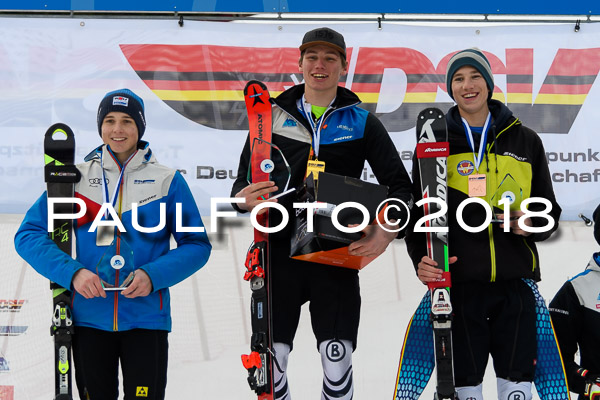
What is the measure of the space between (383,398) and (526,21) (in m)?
2.41

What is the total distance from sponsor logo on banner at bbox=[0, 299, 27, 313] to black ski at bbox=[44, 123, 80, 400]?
1361 millimetres

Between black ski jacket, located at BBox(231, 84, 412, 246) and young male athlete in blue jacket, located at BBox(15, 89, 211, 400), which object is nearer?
young male athlete in blue jacket, located at BBox(15, 89, 211, 400)

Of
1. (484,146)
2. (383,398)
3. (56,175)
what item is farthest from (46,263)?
(383,398)

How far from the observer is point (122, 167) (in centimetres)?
312

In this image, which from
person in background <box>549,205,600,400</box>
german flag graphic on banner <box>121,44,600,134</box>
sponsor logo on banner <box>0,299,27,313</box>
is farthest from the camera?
german flag graphic on banner <box>121,44,600,134</box>

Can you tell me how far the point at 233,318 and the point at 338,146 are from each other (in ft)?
5.09

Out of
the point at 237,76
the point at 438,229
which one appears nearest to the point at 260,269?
the point at 438,229

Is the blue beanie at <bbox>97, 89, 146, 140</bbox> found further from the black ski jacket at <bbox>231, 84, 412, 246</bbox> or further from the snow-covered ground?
the snow-covered ground

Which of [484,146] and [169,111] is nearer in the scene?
[484,146]

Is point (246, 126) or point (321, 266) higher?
point (246, 126)

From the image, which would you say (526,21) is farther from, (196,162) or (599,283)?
(196,162)

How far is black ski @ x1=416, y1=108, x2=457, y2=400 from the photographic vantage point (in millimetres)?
2938

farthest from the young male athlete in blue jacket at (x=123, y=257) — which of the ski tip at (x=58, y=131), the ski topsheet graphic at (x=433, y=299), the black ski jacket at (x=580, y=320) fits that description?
the black ski jacket at (x=580, y=320)

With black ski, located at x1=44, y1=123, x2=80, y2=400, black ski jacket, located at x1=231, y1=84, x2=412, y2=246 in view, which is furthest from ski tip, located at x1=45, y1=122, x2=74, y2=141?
black ski jacket, located at x1=231, y1=84, x2=412, y2=246
